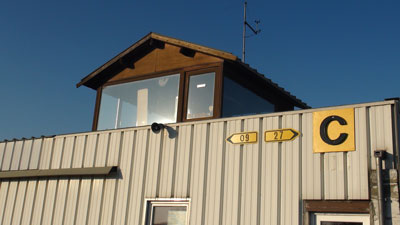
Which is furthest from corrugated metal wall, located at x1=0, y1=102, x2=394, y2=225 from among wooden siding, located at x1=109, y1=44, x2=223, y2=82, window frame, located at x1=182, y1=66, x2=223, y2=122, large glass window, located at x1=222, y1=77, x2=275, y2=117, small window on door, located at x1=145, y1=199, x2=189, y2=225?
wooden siding, located at x1=109, y1=44, x2=223, y2=82

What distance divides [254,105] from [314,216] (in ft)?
13.6

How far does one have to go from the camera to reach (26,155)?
38.5 feet

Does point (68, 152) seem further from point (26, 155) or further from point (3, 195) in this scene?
point (3, 195)

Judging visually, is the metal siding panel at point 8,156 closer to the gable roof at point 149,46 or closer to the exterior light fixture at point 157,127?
the gable roof at point 149,46

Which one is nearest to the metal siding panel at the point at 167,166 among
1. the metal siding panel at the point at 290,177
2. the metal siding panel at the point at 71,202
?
the metal siding panel at the point at 71,202

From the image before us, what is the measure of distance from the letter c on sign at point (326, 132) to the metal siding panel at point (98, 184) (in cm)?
484

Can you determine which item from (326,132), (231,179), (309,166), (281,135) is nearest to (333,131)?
(326,132)

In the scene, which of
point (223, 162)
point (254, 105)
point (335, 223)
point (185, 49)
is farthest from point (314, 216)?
point (185, 49)

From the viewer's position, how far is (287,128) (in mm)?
8227

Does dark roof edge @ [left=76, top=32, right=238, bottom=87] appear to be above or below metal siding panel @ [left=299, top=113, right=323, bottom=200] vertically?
above

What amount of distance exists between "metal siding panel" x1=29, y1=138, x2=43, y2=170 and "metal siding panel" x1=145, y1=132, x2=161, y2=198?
3.33 metres

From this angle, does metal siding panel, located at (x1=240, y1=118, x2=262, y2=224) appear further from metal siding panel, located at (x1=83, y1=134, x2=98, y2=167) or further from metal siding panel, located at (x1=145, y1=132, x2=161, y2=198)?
metal siding panel, located at (x1=83, y1=134, x2=98, y2=167)

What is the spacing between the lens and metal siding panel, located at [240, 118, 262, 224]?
8180mm

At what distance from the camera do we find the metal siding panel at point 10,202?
448 inches
